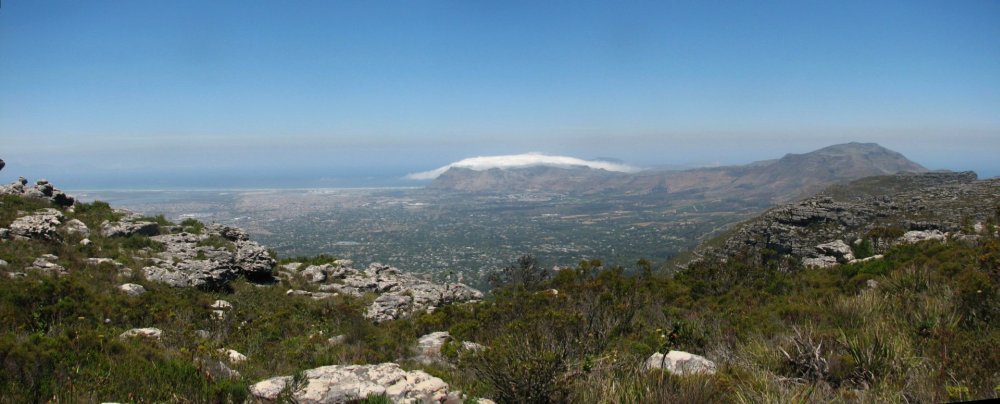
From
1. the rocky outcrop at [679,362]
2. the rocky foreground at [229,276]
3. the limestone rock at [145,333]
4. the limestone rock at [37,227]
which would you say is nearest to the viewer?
the rocky foreground at [229,276]

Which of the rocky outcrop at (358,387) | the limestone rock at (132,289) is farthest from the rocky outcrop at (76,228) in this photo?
the rocky outcrop at (358,387)

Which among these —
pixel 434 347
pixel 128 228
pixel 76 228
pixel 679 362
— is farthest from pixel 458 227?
pixel 679 362

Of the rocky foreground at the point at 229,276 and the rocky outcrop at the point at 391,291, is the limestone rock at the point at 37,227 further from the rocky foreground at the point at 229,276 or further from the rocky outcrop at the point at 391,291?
the rocky outcrop at the point at 391,291

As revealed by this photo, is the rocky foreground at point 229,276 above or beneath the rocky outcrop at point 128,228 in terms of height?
beneath

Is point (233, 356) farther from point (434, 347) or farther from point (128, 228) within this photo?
point (128, 228)

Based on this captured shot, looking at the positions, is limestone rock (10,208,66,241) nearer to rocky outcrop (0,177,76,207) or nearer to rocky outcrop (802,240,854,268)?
rocky outcrop (0,177,76,207)

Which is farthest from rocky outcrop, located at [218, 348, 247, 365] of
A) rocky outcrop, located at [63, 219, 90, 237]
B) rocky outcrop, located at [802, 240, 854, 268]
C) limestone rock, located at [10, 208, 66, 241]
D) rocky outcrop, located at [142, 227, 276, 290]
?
rocky outcrop, located at [802, 240, 854, 268]
